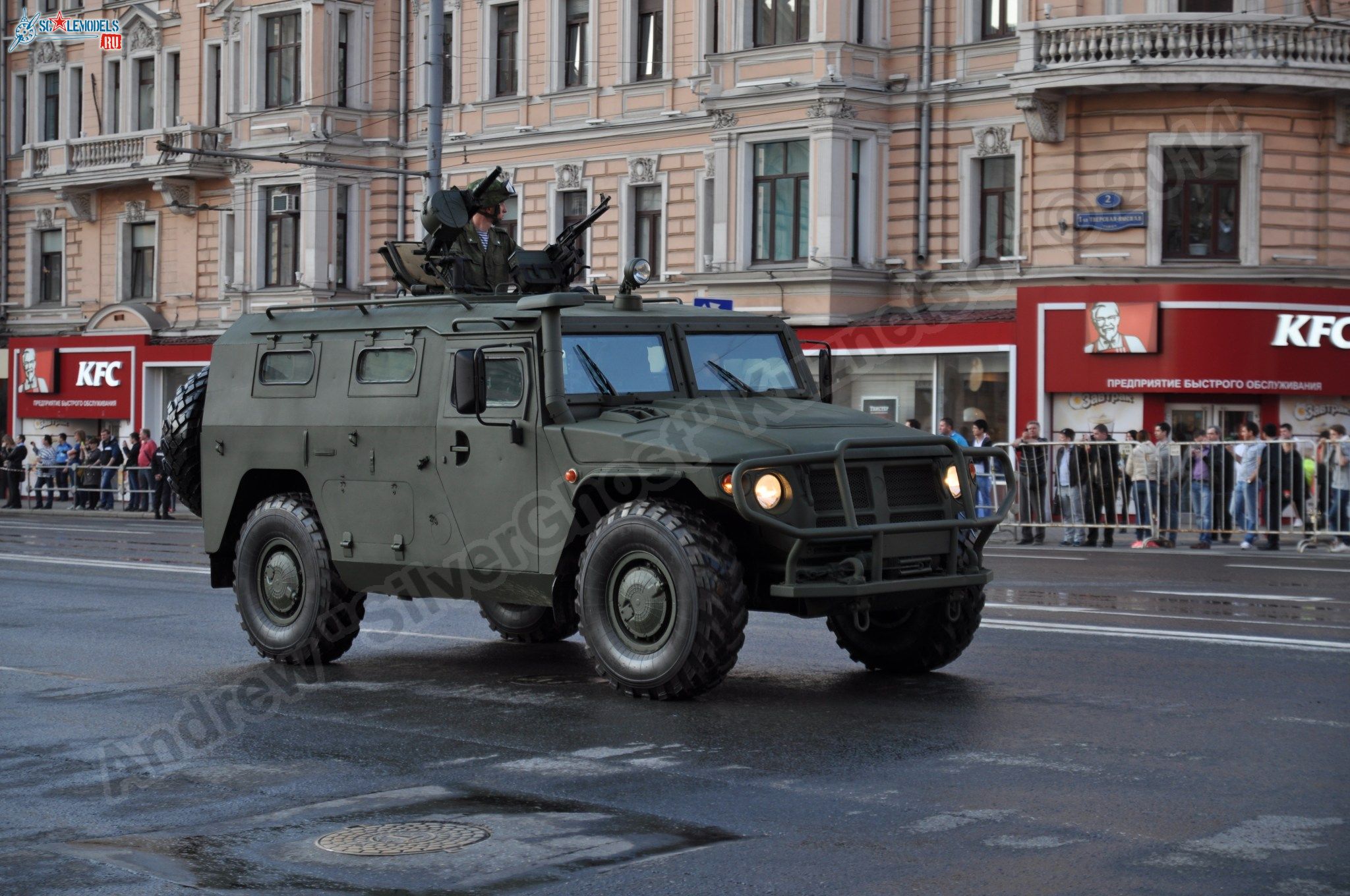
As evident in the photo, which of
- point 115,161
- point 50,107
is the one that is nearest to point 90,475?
point 115,161

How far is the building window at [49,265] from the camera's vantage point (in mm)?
50781

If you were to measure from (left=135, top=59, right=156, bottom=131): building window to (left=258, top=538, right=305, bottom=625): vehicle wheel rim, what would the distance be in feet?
124

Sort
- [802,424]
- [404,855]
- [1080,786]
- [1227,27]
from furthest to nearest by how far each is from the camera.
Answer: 1. [1227,27]
2. [802,424]
3. [1080,786]
4. [404,855]

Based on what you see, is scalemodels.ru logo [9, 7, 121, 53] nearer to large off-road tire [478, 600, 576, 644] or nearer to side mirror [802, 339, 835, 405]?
large off-road tire [478, 600, 576, 644]

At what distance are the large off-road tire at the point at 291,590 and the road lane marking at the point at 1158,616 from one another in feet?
16.9

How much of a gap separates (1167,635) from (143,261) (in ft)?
132

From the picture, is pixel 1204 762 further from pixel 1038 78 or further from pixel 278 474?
pixel 1038 78

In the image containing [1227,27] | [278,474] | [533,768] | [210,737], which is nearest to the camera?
[533,768]

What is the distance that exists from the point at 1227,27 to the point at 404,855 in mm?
26765

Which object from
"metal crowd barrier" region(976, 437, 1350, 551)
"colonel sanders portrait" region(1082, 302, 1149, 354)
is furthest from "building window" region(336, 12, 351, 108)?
"metal crowd barrier" region(976, 437, 1350, 551)

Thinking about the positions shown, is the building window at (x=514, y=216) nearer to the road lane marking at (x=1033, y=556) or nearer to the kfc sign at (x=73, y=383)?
the kfc sign at (x=73, y=383)

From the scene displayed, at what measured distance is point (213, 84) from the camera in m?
46.0

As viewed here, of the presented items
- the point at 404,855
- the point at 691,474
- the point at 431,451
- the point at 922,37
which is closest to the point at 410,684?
the point at 431,451

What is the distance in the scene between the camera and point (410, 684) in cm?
1123
